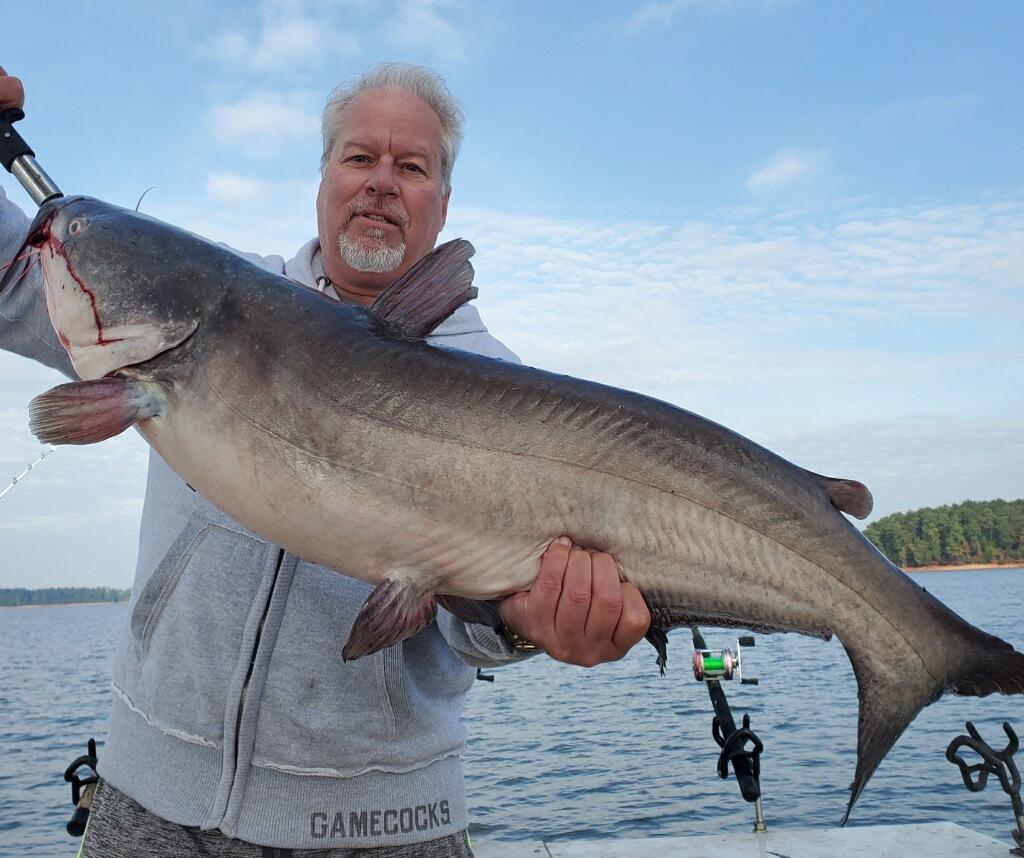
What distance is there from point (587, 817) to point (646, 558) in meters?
11.4

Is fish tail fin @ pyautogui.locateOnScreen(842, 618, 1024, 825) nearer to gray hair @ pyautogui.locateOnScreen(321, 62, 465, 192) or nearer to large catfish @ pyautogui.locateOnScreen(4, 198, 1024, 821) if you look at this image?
large catfish @ pyautogui.locateOnScreen(4, 198, 1024, 821)

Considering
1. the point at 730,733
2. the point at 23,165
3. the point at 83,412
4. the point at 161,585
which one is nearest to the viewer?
the point at 83,412

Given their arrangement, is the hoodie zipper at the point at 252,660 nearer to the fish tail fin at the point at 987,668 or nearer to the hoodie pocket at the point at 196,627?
the hoodie pocket at the point at 196,627

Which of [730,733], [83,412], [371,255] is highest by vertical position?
[371,255]

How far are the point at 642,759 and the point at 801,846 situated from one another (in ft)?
32.5

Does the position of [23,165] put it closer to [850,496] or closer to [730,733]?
[850,496]

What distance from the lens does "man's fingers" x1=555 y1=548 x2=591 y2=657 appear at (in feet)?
7.01

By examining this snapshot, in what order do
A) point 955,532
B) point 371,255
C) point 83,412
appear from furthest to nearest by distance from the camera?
point 955,532 < point 371,255 < point 83,412

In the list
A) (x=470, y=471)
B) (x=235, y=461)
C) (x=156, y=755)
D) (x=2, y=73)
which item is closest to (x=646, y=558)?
(x=470, y=471)

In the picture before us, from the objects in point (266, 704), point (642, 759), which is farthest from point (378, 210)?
point (642, 759)

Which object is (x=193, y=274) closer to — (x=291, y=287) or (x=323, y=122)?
(x=291, y=287)

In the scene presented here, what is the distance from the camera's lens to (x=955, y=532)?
251 ft

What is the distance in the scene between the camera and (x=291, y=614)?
8.39 feet

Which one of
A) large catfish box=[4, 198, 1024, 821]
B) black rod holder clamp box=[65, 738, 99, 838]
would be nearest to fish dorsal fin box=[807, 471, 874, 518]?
large catfish box=[4, 198, 1024, 821]
